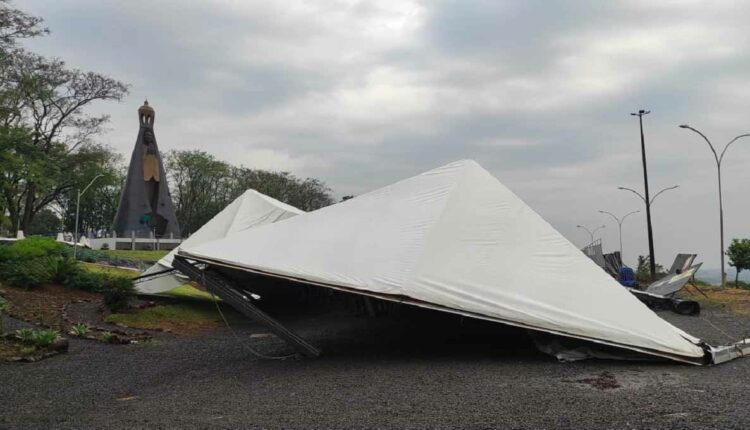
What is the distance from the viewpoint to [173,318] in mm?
15867

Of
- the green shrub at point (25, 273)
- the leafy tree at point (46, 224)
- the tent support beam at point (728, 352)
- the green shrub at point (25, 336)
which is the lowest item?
the green shrub at point (25, 336)

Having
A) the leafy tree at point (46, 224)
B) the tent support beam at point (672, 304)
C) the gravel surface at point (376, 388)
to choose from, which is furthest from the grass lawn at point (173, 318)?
the leafy tree at point (46, 224)

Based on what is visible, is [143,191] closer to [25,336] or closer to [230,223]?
[230,223]

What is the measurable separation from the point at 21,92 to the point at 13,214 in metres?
12.2

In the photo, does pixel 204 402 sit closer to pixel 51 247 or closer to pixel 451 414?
pixel 451 414

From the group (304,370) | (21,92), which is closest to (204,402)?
(304,370)

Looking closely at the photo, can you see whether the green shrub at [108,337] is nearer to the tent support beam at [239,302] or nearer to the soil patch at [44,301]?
the soil patch at [44,301]

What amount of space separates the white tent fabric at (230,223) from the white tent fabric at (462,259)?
696 cm

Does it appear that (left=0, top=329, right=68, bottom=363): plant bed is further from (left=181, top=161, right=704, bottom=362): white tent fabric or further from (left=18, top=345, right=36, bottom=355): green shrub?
(left=181, top=161, right=704, bottom=362): white tent fabric

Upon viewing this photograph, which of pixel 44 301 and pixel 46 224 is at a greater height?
pixel 46 224

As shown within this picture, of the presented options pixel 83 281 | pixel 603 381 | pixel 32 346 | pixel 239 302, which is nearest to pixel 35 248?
pixel 83 281

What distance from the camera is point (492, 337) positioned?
11.6 m

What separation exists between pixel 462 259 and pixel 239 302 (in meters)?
3.71

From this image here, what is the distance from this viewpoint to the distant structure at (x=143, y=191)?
159ft
